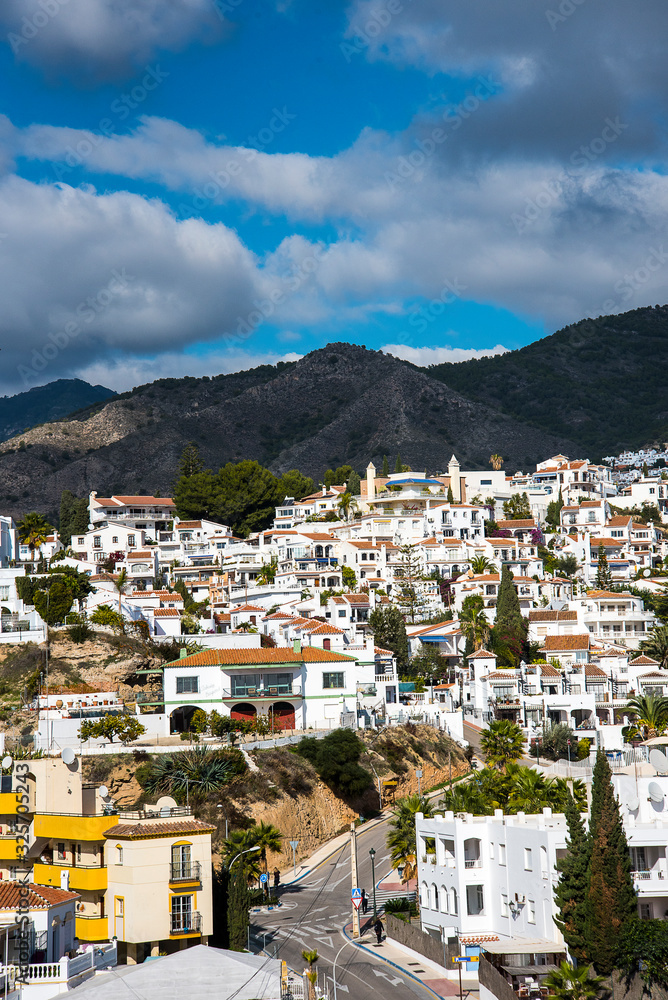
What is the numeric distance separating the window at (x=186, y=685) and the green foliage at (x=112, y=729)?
15.3 ft

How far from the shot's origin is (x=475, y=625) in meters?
88.8

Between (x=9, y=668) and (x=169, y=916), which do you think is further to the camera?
(x=9, y=668)

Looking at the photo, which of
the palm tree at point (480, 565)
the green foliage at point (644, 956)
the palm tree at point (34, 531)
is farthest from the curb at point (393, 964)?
the palm tree at point (34, 531)

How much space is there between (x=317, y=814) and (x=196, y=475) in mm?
75869

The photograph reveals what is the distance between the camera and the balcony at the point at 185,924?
131 ft

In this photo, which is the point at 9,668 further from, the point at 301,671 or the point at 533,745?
the point at 533,745

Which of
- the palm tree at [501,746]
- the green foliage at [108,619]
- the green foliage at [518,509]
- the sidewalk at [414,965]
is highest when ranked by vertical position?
the green foliage at [518,509]

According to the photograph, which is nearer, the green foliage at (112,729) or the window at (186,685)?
the green foliage at (112,729)

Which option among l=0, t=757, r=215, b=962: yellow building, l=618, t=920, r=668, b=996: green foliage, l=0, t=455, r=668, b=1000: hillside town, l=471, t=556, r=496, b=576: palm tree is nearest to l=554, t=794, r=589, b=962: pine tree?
l=0, t=455, r=668, b=1000: hillside town

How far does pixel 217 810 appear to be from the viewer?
5612 cm

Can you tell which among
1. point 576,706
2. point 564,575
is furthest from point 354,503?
point 576,706

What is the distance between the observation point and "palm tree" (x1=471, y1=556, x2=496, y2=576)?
10181 cm

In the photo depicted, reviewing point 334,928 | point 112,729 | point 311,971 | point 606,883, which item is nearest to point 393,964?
point 334,928

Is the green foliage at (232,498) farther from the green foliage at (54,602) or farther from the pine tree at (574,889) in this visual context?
the pine tree at (574,889)
